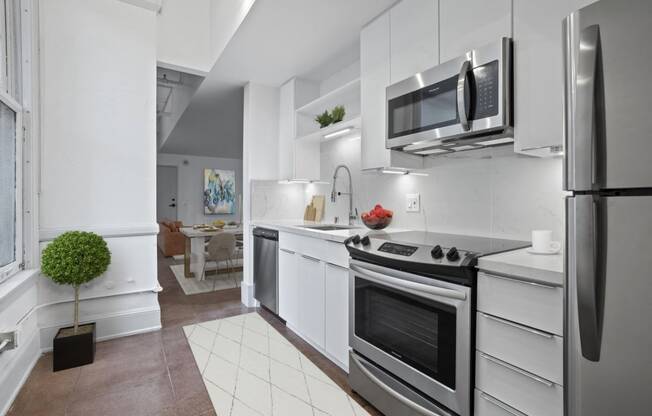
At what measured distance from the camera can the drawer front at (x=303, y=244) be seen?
2375mm

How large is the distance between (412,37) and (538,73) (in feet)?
2.73

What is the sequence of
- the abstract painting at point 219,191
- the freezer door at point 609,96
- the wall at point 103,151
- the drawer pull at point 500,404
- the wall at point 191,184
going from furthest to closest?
the abstract painting at point 219,191
the wall at point 191,184
the wall at point 103,151
the drawer pull at point 500,404
the freezer door at point 609,96

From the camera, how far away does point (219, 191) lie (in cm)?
1011

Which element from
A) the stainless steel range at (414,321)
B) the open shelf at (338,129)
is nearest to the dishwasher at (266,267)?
the open shelf at (338,129)

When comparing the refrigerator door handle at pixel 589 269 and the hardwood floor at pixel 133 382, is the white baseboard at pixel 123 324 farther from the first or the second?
the refrigerator door handle at pixel 589 269

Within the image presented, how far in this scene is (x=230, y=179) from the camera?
10.4 m

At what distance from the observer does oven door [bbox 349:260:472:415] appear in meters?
1.35

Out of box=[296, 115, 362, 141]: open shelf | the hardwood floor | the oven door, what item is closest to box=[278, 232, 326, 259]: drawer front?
the oven door

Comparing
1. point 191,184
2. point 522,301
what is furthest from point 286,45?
point 191,184

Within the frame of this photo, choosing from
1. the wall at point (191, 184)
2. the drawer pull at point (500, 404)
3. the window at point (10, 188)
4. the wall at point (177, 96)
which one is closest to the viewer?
the drawer pull at point (500, 404)

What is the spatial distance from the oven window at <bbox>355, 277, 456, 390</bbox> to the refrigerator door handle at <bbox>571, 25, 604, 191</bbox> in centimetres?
75

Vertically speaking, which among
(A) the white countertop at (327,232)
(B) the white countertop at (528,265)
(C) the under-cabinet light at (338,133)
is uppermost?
(C) the under-cabinet light at (338,133)

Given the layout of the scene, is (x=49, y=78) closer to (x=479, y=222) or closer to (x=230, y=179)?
(x=479, y=222)

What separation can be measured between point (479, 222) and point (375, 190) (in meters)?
1.00
